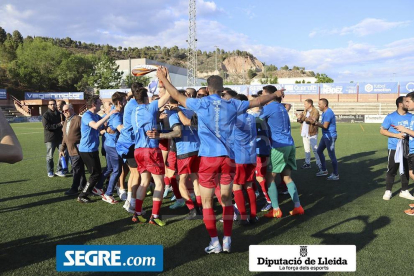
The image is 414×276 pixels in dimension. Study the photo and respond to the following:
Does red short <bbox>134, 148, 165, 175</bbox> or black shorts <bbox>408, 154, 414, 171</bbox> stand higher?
red short <bbox>134, 148, 165, 175</bbox>

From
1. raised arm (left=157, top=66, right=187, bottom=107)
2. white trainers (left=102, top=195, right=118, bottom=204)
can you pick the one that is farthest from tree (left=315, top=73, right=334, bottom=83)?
raised arm (left=157, top=66, right=187, bottom=107)

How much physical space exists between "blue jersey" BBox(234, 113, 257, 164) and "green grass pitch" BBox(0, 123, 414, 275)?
1125 mm

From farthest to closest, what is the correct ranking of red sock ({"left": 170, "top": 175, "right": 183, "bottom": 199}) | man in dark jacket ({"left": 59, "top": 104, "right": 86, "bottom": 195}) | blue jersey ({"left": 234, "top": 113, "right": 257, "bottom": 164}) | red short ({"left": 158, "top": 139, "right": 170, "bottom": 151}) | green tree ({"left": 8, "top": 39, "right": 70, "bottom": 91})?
green tree ({"left": 8, "top": 39, "right": 70, "bottom": 91}) → man in dark jacket ({"left": 59, "top": 104, "right": 86, "bottom": 195}) → red sock ({"left": 170, "top": 175, "right": 183, "bottom": 199}) → red short ({"left": 158, "top": 139, "right": 170, "bottom": 151}) → blue jersey ({"left": 234, "top": 113, "right": 257, "bottom": 164})

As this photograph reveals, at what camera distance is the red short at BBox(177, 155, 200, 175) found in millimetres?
5548

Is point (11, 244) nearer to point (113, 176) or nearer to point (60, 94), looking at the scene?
point (113, 176)

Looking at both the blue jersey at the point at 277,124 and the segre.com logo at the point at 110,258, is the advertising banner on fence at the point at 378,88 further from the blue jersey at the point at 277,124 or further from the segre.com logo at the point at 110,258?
the segre.com logo at the point at 110,258

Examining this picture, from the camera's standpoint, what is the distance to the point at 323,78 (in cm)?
8281

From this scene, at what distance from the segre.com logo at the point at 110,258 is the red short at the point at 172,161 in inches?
84.2

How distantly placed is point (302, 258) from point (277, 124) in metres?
2.61

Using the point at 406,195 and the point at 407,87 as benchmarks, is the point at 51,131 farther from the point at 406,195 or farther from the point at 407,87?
the point at 407,87

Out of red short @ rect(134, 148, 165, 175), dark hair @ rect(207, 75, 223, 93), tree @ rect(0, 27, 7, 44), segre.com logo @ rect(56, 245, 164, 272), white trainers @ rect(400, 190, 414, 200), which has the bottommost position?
white trainers @ rect(400, 190, 414, 200)

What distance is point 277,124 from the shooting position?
573 centimetres

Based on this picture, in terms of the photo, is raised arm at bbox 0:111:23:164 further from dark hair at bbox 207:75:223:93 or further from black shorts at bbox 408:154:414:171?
black shorts at bbox 408:154:414:171

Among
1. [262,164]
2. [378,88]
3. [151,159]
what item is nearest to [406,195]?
[262,164]
